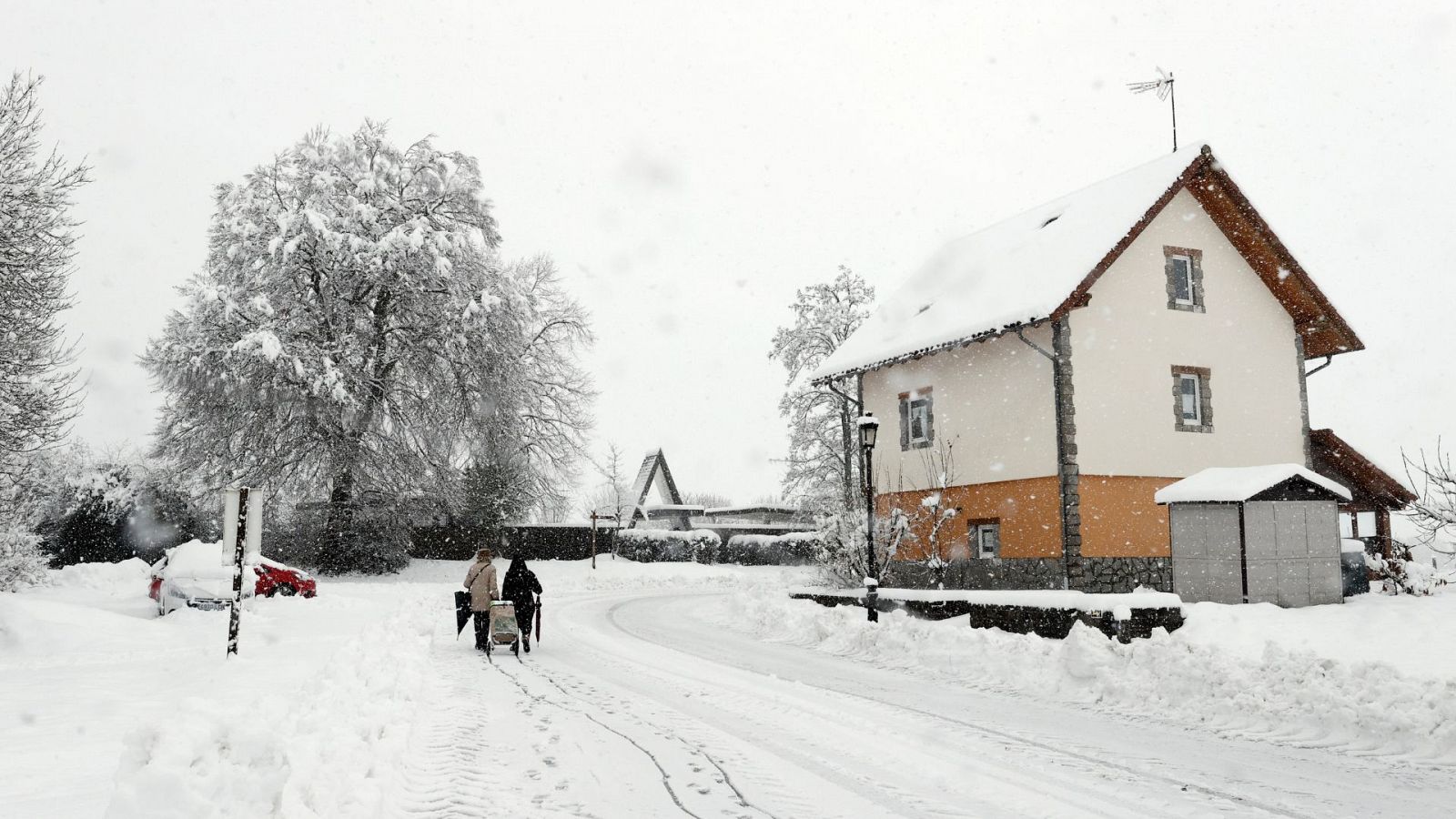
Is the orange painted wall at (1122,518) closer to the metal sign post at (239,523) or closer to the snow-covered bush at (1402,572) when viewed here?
the snow-covered bush at (1402,572)

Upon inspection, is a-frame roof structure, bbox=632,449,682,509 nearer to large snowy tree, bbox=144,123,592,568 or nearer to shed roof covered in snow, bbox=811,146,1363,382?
large snowy tree, bbox=144,123,592,568

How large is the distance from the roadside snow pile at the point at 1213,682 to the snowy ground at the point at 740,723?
1.2 inches

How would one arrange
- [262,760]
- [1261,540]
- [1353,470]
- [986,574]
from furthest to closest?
[1353,470] < [986,574] < [1261,540] < [262,760]

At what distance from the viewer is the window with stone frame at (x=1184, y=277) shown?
916 inches

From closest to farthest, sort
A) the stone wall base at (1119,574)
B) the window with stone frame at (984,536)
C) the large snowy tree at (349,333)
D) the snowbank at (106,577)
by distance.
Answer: the stone wall base at (1119,574) → the window with stone frame at (984,536) → the snowbank at (106,577) → the large snowy tree at (349,333)

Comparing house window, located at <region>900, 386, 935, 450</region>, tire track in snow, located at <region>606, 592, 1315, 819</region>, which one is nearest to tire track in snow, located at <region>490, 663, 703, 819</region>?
tire track in snow, located at <region>606, 592, 1315, 819</region>

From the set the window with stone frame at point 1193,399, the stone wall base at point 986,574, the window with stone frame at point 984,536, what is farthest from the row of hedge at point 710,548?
the window with stone frame at point 1193,399

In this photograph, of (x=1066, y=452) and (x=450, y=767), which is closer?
(x=450, y=767)

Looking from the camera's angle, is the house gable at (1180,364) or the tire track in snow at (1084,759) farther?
the house gable at (1180,364)

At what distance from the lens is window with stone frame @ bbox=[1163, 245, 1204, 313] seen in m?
23.3

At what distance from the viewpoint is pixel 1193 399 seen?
22984 mm

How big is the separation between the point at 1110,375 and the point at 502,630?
14068 millimetres

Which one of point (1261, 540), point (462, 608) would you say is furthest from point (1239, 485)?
point (462, 608)

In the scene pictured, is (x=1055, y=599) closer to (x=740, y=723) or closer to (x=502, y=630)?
(x=740, y=723)
